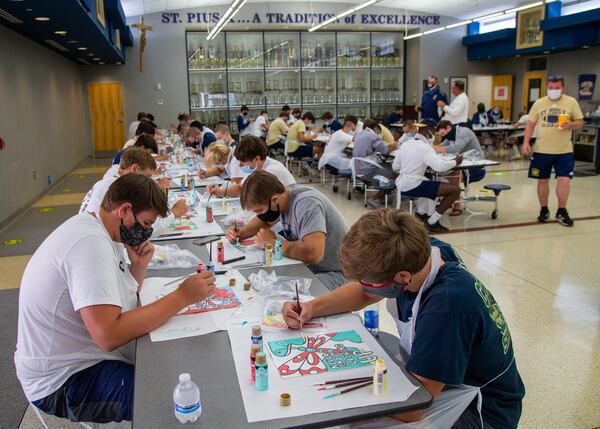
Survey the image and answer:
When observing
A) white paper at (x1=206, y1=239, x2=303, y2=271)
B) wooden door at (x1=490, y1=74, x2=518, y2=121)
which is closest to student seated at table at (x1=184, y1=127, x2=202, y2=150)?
white paper at (x1=206, y1=239, x2=303, y2=271)

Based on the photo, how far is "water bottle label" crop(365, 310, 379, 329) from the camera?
204cm

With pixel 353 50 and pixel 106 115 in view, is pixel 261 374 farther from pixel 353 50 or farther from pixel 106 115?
pixel 353 50

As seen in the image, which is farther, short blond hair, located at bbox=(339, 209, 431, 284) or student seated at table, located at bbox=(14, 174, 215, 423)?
student seated at table, located at bbox=(14, 174, 215, 423)

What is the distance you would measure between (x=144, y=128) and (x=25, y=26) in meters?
2.28

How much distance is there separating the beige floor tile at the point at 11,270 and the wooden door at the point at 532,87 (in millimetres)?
14330

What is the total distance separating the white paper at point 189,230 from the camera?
11.0 feet

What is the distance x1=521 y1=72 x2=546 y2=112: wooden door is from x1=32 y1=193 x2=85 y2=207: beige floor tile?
12.7 meters

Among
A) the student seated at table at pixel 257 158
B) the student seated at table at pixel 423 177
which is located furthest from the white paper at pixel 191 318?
the student seated at table at pixel 423 177

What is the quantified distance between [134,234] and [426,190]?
4574 millimetres

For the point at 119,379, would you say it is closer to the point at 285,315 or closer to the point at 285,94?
the point at 285,315

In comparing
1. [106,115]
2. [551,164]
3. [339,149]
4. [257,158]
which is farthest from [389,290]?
[106,115]

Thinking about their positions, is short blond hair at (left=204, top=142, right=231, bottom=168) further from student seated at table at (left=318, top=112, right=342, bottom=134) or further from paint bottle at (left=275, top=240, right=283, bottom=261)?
student seated at table at (left=318, top=112, right=342, bottom=134)

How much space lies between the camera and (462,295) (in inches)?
58.6

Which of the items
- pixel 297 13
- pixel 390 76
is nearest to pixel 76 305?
pixel 297 13
